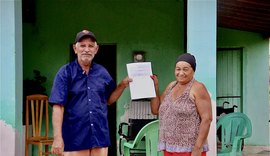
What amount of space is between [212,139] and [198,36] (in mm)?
1035

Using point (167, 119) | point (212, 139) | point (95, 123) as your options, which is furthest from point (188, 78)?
point (212, 139)

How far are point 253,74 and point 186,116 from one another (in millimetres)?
5045

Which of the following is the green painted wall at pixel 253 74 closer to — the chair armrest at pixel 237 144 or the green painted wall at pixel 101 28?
the green painted wall at pixel 101 28

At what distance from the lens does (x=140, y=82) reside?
334 centimetres

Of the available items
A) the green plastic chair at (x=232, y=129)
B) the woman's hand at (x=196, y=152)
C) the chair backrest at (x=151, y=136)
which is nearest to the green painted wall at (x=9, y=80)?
the chair backrest at (x=151, y=136)

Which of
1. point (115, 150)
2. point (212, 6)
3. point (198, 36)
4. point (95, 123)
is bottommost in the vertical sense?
point (115, 150)

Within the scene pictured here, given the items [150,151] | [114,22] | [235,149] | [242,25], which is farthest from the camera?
[242,25]

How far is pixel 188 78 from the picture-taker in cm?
302

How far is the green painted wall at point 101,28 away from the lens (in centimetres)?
671

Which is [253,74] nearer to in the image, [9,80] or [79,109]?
[9,80]

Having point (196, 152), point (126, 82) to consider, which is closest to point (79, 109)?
point (126, 82)

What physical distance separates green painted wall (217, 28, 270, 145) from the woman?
15.8 feet

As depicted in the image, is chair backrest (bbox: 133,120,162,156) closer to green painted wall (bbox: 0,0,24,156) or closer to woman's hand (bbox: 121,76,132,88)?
woman's hand (bbox: 121,76,132,88)

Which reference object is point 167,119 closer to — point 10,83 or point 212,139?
point 212,139
